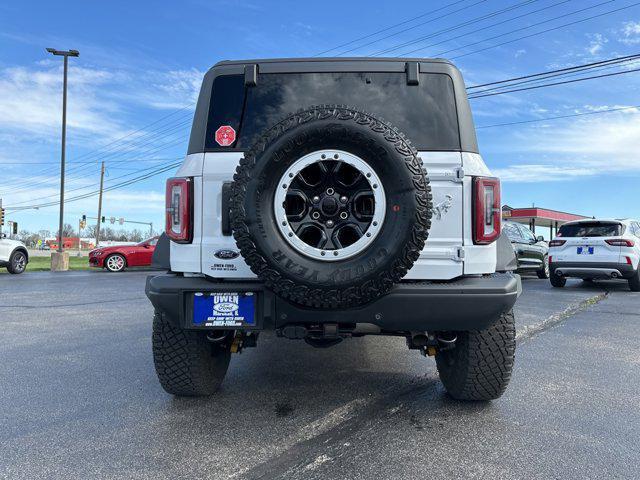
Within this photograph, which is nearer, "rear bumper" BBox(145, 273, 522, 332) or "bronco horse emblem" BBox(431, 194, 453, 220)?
"rear bumper" BBox(145, 273, 522, 332)

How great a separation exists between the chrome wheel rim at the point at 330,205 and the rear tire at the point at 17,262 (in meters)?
15.5

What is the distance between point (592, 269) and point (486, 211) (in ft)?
30.9

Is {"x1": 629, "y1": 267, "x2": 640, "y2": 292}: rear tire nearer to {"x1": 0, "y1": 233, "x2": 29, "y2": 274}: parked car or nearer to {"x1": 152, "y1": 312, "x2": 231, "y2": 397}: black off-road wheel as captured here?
{"x1": 152, "y1": 312, "x2": 231, "y2": 397}: black off-road wheel

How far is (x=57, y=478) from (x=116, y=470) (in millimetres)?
253

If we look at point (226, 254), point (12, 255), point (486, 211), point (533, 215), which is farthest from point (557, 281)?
point (533, 215)

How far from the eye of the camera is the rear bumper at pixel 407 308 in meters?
2.47

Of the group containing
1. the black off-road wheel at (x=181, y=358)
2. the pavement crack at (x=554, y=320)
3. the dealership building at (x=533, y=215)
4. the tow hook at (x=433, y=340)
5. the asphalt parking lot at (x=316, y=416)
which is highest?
the dealership building at (x=533, y=215)

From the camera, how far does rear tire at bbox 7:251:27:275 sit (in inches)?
576

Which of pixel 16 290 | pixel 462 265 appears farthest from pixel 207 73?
pixel 16 290

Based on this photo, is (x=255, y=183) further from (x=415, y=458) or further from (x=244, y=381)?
(x=244, y=381)

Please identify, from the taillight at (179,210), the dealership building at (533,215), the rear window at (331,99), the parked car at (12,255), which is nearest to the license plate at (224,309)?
the taillight at (179,210)

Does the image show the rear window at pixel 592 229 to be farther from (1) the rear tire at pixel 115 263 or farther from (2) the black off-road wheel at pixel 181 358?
(1) the rear tire at pixel 115 263

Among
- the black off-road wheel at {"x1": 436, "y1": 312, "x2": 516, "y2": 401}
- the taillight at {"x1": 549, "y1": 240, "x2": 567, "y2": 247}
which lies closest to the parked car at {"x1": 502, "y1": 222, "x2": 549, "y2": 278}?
the taillight at {"x1": 549, "y1": 240, "x2": 567, "y2": 247}

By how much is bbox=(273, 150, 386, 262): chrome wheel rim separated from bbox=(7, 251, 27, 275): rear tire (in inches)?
609
